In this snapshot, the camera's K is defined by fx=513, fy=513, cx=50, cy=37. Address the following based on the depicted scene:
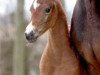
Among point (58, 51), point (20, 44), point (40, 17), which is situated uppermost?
point (40, 17)

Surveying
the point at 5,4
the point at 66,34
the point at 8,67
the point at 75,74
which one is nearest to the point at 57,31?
the point at 66,34

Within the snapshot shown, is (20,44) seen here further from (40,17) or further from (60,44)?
(40,17)

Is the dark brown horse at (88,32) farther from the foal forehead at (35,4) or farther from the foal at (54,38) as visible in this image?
the foal forehead at (35,4)

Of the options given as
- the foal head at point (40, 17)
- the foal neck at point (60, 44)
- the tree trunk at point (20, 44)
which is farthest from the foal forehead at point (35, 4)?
the tree trunk at point (20, 44)

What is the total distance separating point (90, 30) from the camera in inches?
83.0

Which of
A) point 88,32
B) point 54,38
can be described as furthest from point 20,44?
point 88,32

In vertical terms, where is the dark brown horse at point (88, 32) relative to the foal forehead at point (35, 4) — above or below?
below

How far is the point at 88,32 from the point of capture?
2.12 metres

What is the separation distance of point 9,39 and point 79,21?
7.31m

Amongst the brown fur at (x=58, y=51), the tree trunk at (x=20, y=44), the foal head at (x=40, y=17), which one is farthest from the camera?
the tree trunk at (x=20, y=44)

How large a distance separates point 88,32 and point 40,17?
22cm

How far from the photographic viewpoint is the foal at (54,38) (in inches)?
80.7

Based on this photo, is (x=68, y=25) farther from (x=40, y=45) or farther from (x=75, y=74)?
(x=40, y=45)

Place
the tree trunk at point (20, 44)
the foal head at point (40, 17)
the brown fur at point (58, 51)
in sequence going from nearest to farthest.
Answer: the foal head at point (40, 17) → the brown fur at point (58, 51) → the tree trunk at point (20, 44)
